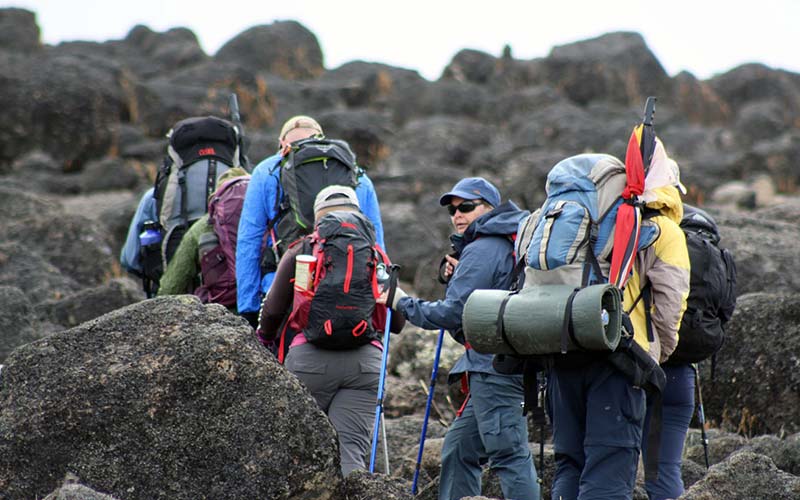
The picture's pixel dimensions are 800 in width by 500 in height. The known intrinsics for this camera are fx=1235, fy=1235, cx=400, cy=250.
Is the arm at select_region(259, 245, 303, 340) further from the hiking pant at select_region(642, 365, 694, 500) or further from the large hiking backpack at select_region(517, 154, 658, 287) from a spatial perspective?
the hiking pant at select_region(642, 365, 694, 500)

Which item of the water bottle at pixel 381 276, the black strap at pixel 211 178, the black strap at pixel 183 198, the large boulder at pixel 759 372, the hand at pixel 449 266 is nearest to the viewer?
the water bottle at pixel 381 276

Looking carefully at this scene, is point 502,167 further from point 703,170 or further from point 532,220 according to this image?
point 532,220

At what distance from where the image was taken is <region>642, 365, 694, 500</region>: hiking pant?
7219 millimetres

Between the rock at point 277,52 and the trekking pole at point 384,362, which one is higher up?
the rock at point 277,52

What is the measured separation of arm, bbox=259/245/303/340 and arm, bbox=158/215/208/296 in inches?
60.2

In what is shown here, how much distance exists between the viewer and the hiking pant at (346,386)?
7.36 metres

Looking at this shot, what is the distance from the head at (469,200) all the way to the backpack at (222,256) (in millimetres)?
1891

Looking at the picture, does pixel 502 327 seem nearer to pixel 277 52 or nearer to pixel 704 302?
pixel 704 302

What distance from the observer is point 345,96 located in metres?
40.5

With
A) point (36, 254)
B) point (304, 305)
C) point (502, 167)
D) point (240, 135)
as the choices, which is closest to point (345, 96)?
point (502, 167)

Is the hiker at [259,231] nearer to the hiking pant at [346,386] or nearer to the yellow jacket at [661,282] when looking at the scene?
the hiking pant at [346,386]

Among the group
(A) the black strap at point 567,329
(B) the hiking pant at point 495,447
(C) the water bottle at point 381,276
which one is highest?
(A) the black strap at point 567,329

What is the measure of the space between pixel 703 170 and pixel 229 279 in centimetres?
2500

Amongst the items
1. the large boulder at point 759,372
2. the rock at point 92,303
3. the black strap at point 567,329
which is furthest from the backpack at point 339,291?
the rock at point 92,303
